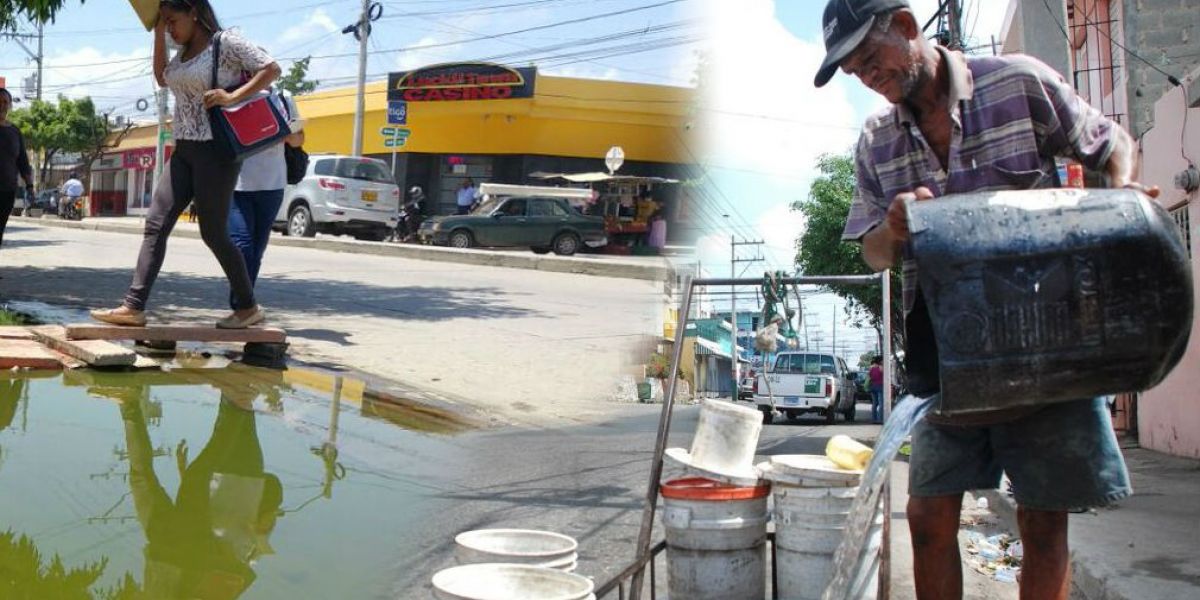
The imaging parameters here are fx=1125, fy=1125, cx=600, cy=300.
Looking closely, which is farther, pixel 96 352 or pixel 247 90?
pixel 247 90

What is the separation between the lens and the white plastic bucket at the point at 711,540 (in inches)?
128

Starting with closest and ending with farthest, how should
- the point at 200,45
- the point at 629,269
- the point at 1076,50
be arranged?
the point at 200,45
the point at 629,269
the point at 1076,50

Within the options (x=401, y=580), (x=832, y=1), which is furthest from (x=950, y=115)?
(x=401, y=580)

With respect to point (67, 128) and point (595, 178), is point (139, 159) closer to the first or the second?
point (67, 128)

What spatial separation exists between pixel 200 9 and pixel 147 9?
28 centimetres

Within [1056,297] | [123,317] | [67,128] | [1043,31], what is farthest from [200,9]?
[67,128]

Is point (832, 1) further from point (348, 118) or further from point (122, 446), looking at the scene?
point (348, 118)

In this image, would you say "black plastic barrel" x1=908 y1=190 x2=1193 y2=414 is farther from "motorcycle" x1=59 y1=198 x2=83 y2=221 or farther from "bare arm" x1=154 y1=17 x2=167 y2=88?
"motorcycle" x1=59 y1=198 x2=83 y2=221

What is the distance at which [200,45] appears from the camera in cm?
533

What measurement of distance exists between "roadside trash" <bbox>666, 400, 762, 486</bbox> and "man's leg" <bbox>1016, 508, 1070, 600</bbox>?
945mm

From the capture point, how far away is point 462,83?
28.8 metres

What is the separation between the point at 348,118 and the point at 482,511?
28.3 metres

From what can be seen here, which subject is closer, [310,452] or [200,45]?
[310,452]

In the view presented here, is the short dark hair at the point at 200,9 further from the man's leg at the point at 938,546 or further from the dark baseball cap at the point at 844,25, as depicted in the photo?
the man's leg at the point at 938,546
